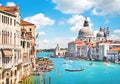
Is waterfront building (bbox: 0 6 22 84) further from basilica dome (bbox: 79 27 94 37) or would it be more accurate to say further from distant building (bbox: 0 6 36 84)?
basilica dome (bbox: 79 27 94 37)

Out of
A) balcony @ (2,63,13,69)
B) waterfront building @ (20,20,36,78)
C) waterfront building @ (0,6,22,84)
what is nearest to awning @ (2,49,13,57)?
waterfront building @ (0,6,22,84)

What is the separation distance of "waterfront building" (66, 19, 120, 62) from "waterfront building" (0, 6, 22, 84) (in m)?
55.6

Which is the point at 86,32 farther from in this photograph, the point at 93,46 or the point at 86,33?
the point at 93,46

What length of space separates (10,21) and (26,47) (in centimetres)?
758

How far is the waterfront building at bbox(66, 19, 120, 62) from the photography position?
7845cm

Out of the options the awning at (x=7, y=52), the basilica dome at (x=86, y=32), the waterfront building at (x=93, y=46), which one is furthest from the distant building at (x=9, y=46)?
the basilica dome at (x=86, y=32)

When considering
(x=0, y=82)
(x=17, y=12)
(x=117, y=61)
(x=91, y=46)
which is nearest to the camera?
(x=0, y=82)

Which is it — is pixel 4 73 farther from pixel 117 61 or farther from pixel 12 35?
pixel 117 61

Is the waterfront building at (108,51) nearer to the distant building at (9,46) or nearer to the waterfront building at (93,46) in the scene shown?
the waterfront building at (93,46)

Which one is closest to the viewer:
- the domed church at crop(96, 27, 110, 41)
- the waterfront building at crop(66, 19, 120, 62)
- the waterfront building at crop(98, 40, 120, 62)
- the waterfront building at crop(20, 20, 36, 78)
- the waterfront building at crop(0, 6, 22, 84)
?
the waterfront building at crop(0, 6, 22, 84)

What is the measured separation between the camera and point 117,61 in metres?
71.4

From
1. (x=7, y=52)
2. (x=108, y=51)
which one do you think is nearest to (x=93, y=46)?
(x=108, y=51)

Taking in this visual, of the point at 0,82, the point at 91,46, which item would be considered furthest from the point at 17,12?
the point at 91,46

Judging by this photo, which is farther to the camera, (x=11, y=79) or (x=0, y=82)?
(x=11, y=79)
